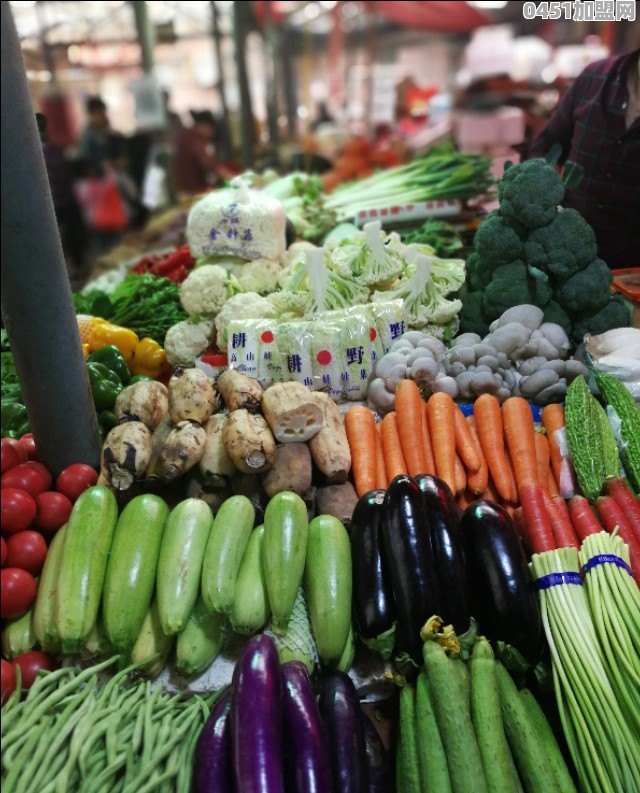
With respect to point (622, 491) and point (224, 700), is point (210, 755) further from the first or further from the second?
point (622, 491)

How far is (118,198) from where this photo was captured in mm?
9930

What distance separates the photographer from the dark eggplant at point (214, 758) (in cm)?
153

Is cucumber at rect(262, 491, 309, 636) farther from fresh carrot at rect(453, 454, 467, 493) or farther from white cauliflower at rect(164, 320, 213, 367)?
white cauliflower at rect(164, 320, 213, 367)

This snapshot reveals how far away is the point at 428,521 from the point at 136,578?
0.95m

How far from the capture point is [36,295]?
196 cm

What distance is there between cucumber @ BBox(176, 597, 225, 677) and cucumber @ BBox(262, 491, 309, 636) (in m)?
0.20

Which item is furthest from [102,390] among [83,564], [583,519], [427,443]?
[583,519]

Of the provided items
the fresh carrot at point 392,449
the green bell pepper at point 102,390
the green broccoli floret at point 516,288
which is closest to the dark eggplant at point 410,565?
the fresh carrot at point 392,449

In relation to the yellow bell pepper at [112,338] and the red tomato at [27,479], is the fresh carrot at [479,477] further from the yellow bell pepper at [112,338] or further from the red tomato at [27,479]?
the yellow bell pepper at [112,338]

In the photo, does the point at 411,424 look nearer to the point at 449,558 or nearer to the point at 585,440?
the point at 585,440

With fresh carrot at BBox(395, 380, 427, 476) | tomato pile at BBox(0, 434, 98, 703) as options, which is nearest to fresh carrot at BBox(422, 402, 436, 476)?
fresh carrot at BBox(395, 380, 427, 476)

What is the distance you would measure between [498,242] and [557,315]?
47 cm

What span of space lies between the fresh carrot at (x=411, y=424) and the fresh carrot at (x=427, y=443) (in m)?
0.02

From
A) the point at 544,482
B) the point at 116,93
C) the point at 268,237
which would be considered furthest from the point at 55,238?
the point at 116,93
